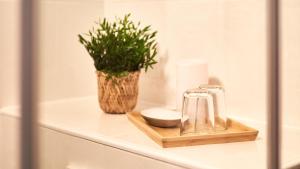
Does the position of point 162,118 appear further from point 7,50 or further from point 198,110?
point 7,50

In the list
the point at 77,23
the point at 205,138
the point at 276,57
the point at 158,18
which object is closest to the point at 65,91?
the point at 77,23

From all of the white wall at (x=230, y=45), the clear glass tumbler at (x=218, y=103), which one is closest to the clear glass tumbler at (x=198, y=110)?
the clear glass tumbler at (x=218, y=103)

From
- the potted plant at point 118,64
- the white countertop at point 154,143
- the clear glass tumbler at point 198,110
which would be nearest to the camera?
the white countertop at point 154,143

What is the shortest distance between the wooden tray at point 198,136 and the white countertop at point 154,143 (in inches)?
0.4

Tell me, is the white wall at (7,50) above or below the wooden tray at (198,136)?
above

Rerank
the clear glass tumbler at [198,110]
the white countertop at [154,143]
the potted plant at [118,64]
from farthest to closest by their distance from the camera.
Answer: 1. the potted plant at [118,64]
2. the clear glass tumbler at [198,110]
3. the white countertop at [154,143]

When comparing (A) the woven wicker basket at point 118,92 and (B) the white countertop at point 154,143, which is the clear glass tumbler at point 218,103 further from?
(A) the woven wicker basket at point 118,92

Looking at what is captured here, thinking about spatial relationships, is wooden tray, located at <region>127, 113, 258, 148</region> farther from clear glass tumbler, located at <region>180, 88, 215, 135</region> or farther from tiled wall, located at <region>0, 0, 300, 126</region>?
tiled wall, located at <region>0, 0, 300, 126</region>

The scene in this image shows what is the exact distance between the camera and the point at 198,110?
34.4 inches

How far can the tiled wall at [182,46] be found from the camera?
0.91 metres

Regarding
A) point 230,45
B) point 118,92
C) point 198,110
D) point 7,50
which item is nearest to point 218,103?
point 198,110

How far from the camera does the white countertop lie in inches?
26.9

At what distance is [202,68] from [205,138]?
0.23 m

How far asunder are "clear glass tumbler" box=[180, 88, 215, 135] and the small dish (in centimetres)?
4
